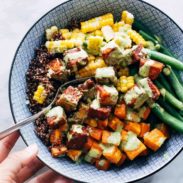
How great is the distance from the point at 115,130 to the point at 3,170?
54 centimetres

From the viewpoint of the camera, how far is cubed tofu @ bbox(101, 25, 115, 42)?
2562mm

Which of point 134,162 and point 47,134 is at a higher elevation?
point 47,134

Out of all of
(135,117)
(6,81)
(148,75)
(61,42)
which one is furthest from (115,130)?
(6,81)

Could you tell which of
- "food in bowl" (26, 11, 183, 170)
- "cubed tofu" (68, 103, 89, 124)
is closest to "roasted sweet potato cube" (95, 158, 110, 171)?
"food in bowl" (26, 11, 183, 170)

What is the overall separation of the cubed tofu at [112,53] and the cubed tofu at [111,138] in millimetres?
323

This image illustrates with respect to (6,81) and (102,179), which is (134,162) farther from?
(6,81)

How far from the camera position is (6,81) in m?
2.90

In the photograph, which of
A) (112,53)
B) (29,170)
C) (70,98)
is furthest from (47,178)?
(112,53)

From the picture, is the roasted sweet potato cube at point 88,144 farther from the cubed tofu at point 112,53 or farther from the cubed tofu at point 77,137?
the cubed tofu at point 112,53

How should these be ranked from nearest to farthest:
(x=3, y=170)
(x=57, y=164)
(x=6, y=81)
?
(x=3, y=170) < (x=57, y=164) < (x=6, y=81)

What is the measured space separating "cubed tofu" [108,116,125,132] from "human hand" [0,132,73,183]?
1.19 ft

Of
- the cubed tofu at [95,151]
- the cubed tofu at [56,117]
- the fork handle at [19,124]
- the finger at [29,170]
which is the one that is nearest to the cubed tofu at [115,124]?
the cubed tofu at [95,151]

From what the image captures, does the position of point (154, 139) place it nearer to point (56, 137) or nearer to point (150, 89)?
point (150, 89)

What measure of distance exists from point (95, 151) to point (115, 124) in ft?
0.51
